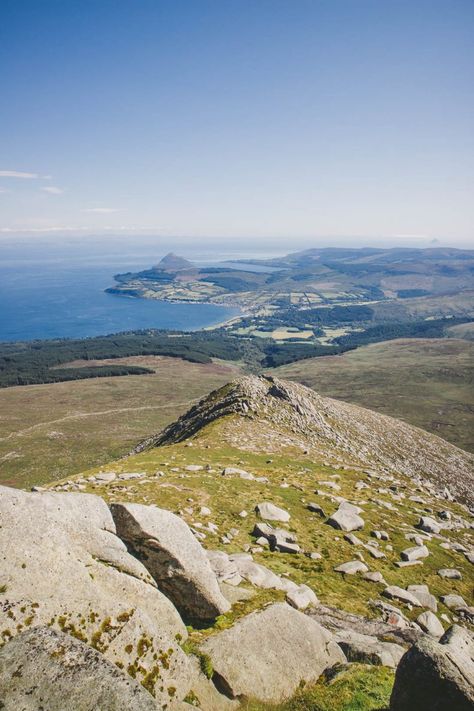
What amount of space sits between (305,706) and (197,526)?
408 inches

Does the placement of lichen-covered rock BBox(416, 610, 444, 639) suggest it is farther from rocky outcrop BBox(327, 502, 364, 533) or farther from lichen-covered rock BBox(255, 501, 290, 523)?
lichen-covered rock BBox(255, 501, 290, 523)

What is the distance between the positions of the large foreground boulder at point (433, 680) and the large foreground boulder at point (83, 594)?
4.87 m

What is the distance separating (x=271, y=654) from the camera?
10.8 m

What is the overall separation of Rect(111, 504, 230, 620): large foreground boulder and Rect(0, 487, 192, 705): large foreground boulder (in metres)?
0.92

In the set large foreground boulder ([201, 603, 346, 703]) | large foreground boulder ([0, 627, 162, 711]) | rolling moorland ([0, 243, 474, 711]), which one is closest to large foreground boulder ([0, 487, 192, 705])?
rolling moorland ([0, 243, 474, 711])

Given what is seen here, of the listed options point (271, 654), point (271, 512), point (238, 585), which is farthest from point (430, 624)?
point (271, 512)

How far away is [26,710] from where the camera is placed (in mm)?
6875

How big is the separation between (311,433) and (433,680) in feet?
129

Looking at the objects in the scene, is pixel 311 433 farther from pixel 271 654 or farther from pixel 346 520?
pixel 271 654

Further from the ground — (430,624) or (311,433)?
(430,624)

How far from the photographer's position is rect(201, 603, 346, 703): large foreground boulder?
32.8 feet

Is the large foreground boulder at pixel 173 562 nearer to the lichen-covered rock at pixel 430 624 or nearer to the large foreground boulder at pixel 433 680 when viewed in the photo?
the large foreground boulder at pixel 433 680

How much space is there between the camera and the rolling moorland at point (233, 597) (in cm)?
871

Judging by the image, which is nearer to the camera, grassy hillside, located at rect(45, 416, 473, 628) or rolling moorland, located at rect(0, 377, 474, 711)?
rolling moorland, located at rect(0, 377, 474, 711)
